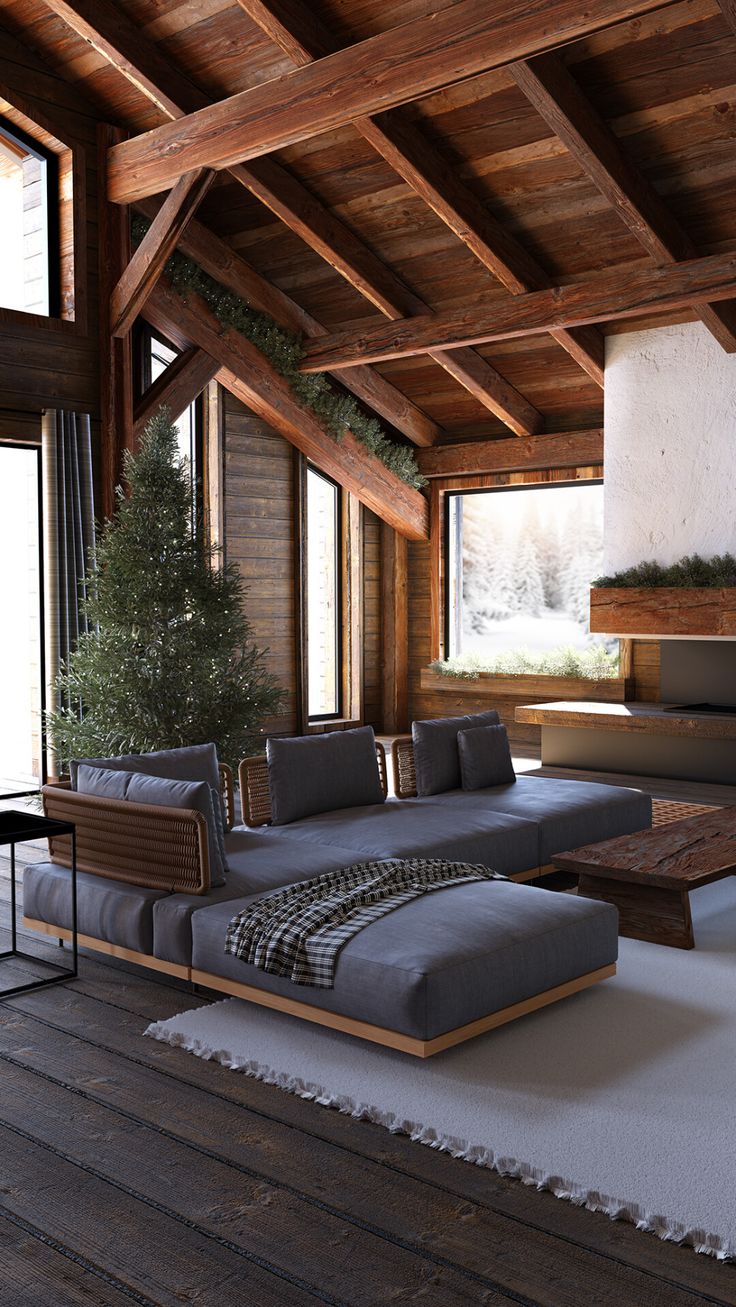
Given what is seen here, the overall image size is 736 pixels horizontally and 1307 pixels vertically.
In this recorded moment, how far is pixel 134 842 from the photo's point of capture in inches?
153

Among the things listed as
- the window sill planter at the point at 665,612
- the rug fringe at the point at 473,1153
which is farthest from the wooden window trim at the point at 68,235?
the rug fringe at the point at 473,1153

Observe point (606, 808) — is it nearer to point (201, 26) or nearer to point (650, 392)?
point (650, 392)

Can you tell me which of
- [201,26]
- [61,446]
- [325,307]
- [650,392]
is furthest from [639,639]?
[201,26]

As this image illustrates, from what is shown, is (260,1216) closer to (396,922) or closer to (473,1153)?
(473,1153)

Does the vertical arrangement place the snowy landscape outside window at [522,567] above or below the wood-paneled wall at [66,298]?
below

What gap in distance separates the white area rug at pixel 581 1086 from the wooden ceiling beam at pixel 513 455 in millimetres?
5857

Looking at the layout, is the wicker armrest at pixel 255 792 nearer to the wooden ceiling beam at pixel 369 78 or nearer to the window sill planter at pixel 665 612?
the wooden ceiling beam at pixel 369 78

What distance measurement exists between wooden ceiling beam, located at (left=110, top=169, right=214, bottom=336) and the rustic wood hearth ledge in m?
3.93

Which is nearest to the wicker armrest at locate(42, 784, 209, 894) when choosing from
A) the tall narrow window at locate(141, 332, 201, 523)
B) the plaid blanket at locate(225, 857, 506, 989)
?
the plaid blanket at locate(225, 857, 506, 989)

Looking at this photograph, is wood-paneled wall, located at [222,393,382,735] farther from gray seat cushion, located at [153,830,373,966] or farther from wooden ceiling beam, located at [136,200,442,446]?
gray seat cushion, located at [153,830,373,966]

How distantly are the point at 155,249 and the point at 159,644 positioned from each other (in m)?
2.58

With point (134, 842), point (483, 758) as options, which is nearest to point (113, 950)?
point (134, 842)

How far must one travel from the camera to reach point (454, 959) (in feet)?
10.2

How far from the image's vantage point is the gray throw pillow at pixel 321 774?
4746 mm
